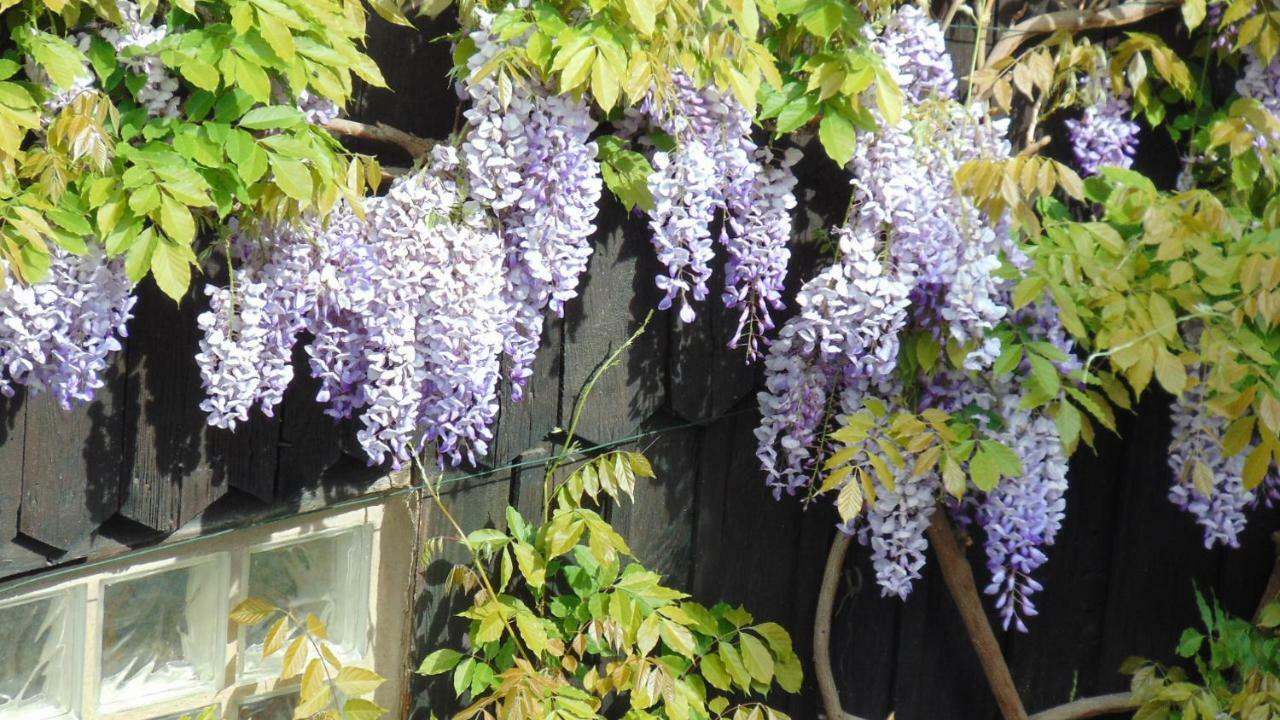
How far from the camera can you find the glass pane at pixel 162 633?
6.24 feet

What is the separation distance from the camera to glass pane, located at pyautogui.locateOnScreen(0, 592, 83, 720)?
1.82m

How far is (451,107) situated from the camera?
1967 mm

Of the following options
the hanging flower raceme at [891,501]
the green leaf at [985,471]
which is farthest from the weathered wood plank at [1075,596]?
the green leaf at [985,471]

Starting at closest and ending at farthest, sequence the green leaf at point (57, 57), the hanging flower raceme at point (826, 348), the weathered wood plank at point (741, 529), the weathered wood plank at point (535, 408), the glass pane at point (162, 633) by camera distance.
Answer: the green leaf at point (57, 57) < the glass pane at point (162, 633) < the hanging flower raceme at point (826, 348) < the weathered wood plank at point (535, 408) < the weathered wood plank at point (741, 529)

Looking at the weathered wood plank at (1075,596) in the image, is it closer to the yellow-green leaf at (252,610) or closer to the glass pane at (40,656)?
the yellow-green leaf at (252,610)

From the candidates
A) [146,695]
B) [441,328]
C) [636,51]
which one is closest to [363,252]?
[441,328]

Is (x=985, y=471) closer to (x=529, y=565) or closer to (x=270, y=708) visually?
(x=529, y=565)

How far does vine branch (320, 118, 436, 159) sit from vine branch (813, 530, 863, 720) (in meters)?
1.06

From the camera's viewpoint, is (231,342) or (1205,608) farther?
(1205,608)

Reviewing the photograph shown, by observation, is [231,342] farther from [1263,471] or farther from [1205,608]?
[1205,608]

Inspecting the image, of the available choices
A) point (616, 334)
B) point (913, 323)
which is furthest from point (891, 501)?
point (616, 334)

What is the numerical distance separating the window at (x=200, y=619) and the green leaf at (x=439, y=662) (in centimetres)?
8

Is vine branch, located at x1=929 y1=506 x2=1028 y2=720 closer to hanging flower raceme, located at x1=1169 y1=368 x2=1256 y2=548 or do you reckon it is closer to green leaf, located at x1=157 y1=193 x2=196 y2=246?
hanging flower raceme, located at x1=1169 y1=368 x2=1256 y2=548

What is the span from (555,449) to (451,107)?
596 millimetres
